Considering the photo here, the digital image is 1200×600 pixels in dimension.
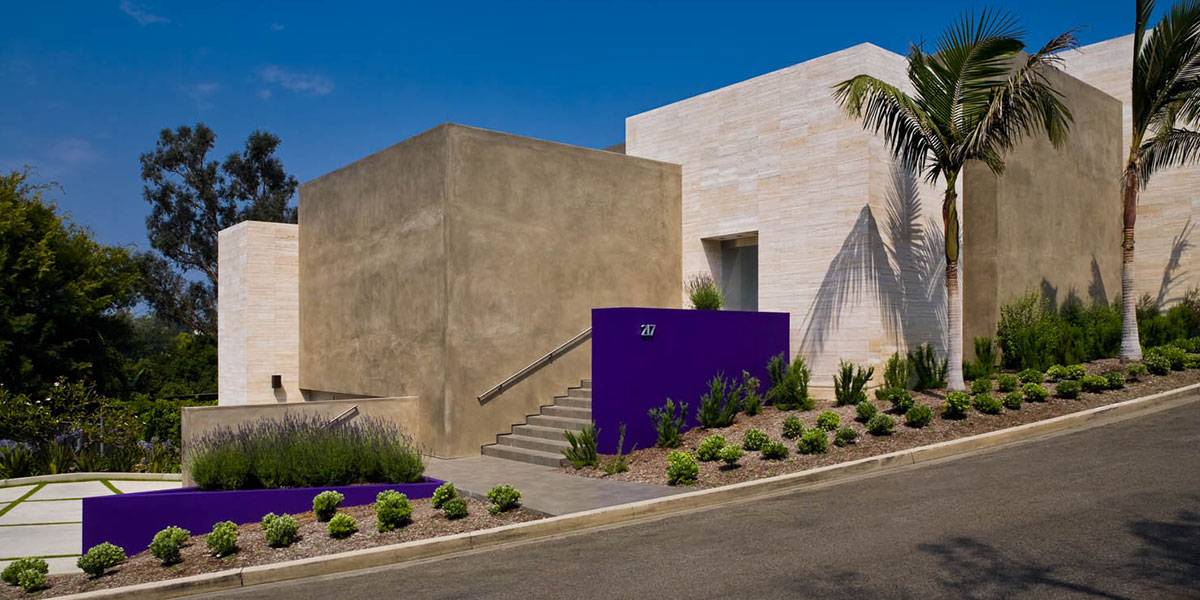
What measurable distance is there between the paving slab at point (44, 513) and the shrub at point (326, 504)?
15.5 ft

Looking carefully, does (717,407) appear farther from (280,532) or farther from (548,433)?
(280,532)

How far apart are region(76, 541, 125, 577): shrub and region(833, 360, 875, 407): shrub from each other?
1021 cm

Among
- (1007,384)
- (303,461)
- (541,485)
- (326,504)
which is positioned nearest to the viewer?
(326,504)

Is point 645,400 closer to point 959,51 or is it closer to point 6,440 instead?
point 959,51

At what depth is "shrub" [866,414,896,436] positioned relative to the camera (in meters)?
11.3

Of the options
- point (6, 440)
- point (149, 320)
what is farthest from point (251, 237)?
point (149, 320)

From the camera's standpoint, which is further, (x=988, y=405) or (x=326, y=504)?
(x=988, y=405)

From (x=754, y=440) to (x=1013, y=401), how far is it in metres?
4.38

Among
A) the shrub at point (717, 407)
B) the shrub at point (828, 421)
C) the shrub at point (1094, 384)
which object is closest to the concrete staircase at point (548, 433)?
the shrub at point (717, 407)

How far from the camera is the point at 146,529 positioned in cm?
906

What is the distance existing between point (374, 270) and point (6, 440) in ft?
26.1

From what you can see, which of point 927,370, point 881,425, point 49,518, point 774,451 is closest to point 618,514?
point 774,451

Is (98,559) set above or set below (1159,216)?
below

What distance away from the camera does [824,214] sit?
14.7 m
